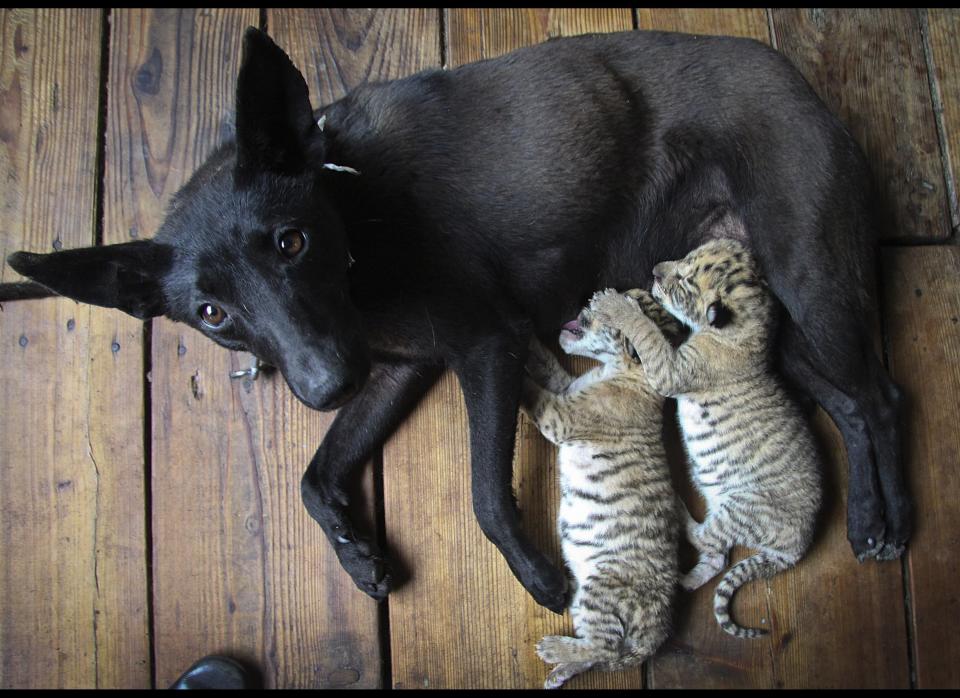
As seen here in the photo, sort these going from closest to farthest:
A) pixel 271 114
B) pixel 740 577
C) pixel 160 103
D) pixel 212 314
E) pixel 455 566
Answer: pixel 271 114
pixel 212 314
pixel 740 577
pixel 455 566
pixel 160 103

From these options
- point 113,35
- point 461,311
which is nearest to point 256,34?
point 461,311

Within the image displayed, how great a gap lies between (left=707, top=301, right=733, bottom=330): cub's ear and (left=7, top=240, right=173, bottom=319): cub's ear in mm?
1493

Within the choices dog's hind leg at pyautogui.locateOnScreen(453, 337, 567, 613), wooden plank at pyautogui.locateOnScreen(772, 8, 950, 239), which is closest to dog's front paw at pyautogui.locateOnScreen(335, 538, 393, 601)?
dog's hind leg at pyautogui.locateOnScreen(453, 337, 567, 613)

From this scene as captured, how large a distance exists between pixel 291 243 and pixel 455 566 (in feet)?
3.94

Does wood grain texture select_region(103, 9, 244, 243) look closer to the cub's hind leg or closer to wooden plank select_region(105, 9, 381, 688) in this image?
wooden plank select_region(105, 9, 381, 688)

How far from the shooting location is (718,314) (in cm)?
214

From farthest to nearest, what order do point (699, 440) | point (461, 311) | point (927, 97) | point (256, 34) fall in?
1. point (927, 97)
2. point (699, 440)
3. point (461, 311)
4. point (256, 34)

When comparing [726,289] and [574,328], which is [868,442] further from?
[574,328]

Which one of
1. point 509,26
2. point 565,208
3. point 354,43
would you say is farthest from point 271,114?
point 509,26

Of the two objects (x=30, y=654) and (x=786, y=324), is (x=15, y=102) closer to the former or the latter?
(x=30, y=654)

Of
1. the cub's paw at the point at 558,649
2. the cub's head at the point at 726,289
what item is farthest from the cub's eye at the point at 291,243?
the cub's paw at the point at 558,649

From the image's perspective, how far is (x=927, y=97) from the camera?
260 centimetres

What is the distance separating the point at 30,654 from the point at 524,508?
169 centimetres

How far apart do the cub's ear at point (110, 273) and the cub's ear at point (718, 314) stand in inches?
58.8
